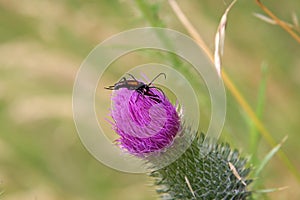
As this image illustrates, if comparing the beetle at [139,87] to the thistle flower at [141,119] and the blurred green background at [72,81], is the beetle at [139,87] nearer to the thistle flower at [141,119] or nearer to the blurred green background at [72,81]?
the thistle flower at [141,119]

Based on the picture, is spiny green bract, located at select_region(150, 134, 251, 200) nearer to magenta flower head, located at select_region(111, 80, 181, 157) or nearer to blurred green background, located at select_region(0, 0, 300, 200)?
magenta flower head, located at select_region(111, 80, 181, 157)

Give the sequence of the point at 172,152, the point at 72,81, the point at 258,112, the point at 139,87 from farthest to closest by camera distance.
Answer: the point at 72,81 → the point at 258,112 → the point at 172,152 → the point at 139,87

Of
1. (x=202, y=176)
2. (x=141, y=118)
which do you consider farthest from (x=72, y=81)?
(x=141, y=118)

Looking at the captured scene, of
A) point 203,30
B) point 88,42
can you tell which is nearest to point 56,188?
point 88,42

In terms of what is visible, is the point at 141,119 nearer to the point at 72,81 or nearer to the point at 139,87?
the point at 139,87

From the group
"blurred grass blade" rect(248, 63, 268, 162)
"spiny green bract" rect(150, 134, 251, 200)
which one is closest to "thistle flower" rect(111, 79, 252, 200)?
"spiny green bract" rect(150, 134, 251, 200)

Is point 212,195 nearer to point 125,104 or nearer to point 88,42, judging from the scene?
point 125,104

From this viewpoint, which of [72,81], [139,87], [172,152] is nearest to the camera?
[139,87]

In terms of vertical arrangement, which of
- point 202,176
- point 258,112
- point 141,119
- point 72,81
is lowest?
point 202,176
